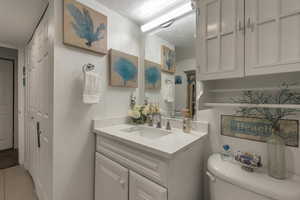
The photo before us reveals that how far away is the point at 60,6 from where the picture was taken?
1.19m

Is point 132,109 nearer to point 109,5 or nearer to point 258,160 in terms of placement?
point 109,5

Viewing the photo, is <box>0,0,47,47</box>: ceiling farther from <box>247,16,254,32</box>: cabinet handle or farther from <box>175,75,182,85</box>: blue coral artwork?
<box>247,16,254,32</box>: cabinet handle

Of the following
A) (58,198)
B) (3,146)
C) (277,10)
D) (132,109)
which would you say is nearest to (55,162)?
(58,198)

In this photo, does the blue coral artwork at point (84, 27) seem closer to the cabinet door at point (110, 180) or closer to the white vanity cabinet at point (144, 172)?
the white vanity cabinet at point (144, 172)

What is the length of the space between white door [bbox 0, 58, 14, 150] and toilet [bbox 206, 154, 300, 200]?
392cm

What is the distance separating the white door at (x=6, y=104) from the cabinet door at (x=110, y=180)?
116 inches

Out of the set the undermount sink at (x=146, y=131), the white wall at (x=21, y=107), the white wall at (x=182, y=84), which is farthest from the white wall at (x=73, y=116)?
the white wall at (x=21, y=107)

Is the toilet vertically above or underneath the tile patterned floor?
above

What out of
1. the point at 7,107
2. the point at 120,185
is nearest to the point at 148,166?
the point at 120,185

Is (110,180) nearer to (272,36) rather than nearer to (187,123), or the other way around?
(187,123)

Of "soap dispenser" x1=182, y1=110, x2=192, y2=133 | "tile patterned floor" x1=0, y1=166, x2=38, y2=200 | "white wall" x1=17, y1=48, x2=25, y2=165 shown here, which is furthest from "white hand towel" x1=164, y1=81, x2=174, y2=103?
"white wall" x1=17, y1=48, x2=25, y2=165

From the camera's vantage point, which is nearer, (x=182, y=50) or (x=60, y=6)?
(x=60, y=6)

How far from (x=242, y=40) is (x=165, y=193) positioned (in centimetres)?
100

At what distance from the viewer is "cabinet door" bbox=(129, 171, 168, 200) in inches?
33.2
